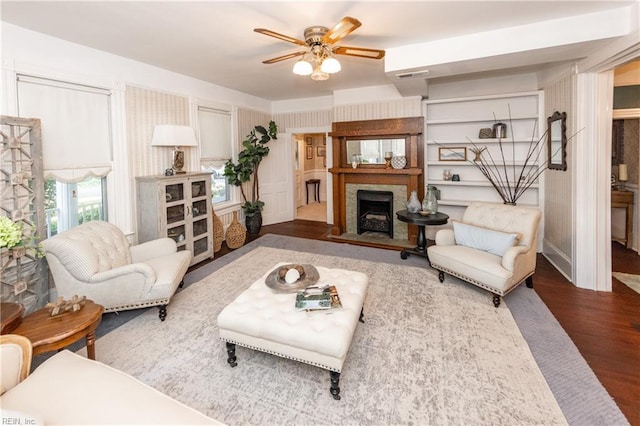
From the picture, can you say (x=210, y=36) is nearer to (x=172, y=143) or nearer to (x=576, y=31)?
(x=172, y=143)

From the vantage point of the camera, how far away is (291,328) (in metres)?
1.91

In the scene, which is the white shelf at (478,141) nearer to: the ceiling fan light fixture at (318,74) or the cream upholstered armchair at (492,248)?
the cream upholstered armchair at (492,248)

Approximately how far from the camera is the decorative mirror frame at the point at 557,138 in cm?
366

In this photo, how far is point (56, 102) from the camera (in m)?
3.12

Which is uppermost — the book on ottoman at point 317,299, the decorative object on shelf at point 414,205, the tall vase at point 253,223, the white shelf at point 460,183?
the white shelf at point 460,183

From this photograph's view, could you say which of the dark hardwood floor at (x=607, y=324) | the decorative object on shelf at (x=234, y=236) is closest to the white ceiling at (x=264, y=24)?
the dark hardwood floor at (x=607, y=324)

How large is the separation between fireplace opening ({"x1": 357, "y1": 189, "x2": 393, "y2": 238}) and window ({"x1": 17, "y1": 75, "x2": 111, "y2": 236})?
392 centimetres

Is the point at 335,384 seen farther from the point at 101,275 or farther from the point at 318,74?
the point at 318,74

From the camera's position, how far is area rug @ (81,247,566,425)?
1735mm

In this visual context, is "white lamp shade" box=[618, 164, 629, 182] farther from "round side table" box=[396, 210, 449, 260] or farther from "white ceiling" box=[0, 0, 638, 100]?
"round side table" box=[396, 210, 449, 260]

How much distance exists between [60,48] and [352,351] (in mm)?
4046

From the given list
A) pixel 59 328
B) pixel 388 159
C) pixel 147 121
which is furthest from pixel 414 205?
pixel 59 328

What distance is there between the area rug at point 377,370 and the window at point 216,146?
2.83 meters

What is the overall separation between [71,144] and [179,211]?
1328mm
